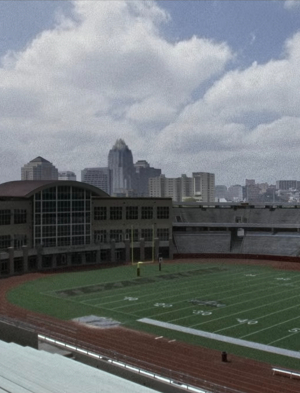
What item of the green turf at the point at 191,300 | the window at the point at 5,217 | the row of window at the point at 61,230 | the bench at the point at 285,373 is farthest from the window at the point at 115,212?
the bench at the point at 285,373

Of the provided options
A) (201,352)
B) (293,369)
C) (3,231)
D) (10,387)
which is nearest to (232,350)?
(201,352)

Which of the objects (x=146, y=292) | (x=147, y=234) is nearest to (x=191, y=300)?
(x=146, y=292)

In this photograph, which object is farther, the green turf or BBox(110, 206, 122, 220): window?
BBox(110, 206, 122, 220): window

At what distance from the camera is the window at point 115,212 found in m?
66.0

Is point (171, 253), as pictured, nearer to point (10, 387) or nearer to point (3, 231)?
point (3, 231)

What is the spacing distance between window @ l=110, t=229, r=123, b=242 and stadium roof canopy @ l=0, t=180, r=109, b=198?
4850mm

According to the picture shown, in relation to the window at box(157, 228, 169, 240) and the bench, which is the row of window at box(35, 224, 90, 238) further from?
the bench

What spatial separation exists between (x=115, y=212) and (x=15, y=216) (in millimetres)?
14038

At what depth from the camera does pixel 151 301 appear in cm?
3981

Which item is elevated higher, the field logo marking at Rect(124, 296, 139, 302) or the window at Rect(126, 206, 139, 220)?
the window at Rect(126, 206, 139, 220)

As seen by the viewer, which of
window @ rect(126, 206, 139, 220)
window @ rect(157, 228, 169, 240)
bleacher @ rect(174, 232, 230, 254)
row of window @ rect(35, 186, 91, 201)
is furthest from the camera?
bleacher @ rect(174, 232, 230, 254)

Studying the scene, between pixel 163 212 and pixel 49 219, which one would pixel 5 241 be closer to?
pixel 49 219

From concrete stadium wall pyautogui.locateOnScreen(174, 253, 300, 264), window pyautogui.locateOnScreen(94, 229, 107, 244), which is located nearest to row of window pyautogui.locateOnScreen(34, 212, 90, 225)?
window pyautogui.locateOnScreen(94, 229, 107, 244)

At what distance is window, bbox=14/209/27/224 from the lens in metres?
57.1
